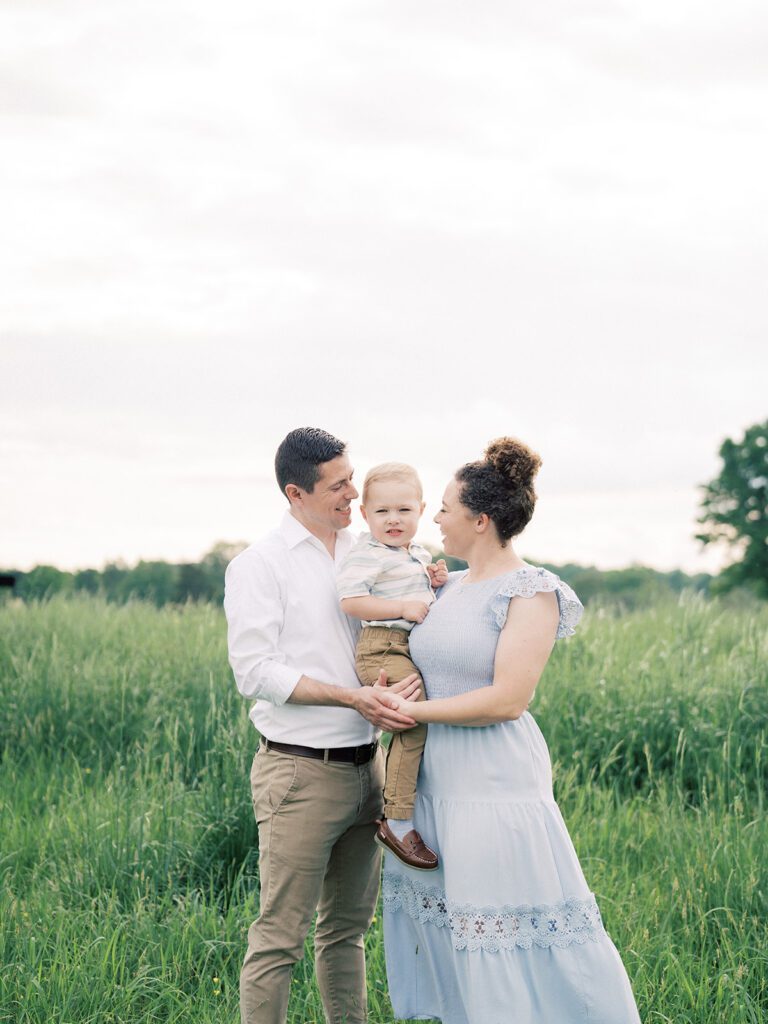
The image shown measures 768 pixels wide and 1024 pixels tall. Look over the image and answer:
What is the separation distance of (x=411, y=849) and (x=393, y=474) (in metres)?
1.35

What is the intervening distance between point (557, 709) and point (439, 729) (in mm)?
4569

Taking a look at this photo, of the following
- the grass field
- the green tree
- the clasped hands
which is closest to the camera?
the clasped hands

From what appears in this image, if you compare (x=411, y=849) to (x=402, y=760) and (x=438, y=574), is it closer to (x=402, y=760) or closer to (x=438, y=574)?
(x=402, y=760)

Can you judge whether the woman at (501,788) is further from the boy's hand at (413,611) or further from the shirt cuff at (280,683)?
the shirt cuff at (280,683)

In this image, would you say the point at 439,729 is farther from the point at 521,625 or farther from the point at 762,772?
the point at 762,772

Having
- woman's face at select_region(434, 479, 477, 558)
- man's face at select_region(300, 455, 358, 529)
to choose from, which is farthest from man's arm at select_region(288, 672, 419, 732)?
man's face at select_region(300, 455, 358, 529)

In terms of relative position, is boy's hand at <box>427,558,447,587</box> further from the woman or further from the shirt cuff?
the shirt cuff

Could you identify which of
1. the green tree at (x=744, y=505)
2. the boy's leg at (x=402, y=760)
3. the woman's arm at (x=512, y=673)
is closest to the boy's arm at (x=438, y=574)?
the boy's leg at (x=402, y=760)

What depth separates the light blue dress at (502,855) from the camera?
3818mm

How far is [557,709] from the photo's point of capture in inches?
328

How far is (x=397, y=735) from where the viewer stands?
3.96 metres

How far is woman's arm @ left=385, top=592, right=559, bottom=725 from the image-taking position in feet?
12.2

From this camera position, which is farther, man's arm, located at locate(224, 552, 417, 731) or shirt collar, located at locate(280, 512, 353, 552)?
shirt collar, located at locate(280, 512, 353, 552)

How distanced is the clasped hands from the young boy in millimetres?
46
